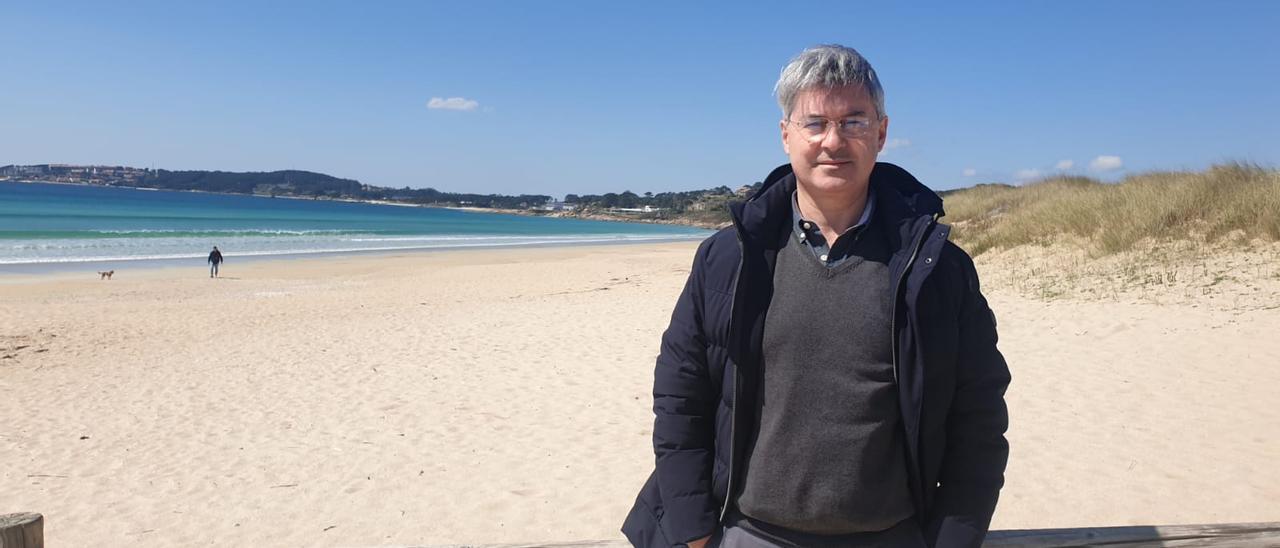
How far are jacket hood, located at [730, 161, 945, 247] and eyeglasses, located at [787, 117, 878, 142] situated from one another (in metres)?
0.15

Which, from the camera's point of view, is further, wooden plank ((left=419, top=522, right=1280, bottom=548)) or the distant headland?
the distant headland

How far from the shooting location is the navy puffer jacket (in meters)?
1.57

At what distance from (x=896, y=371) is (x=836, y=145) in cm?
48

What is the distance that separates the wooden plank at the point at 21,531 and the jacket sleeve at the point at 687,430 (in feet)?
5.08

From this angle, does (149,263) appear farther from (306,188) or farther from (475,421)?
(306,188)

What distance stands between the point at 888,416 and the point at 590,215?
133364mm

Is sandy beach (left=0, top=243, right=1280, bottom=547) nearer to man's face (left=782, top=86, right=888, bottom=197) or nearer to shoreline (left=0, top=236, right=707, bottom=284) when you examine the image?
man's face (left=782, top=86, right=888, bottom=197)

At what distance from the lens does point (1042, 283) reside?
1148 centimetres

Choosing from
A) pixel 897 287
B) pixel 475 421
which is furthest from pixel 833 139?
pixel 475 421

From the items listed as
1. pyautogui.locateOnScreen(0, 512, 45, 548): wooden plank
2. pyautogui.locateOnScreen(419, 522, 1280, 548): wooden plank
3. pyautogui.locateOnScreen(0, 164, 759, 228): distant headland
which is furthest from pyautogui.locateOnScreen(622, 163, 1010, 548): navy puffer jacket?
pyautogui.locateOnScreen(0, 164, 759, 228): distant headland

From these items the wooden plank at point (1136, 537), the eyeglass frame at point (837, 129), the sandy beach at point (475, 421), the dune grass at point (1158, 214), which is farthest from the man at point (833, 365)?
the dune grass at point (1158, 214)

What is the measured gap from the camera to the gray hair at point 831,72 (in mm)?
1635

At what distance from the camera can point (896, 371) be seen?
5.11 feet

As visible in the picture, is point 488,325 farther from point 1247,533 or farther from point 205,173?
point 205,173
